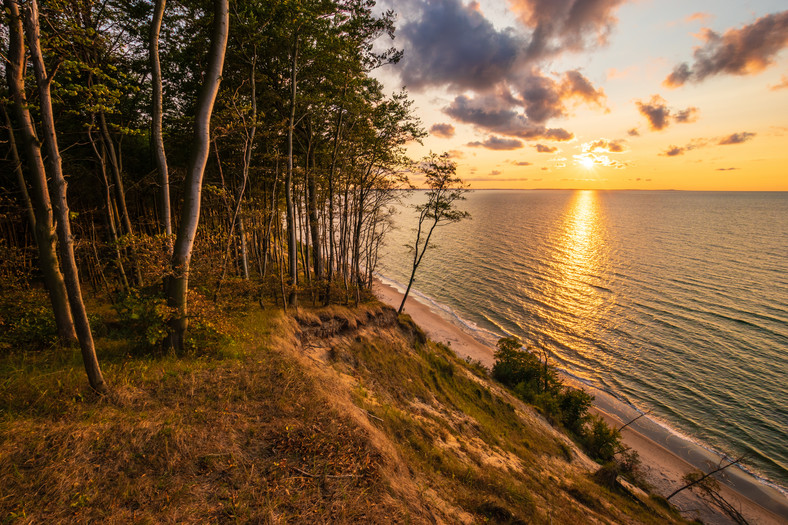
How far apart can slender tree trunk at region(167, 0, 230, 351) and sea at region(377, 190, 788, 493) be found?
14130 millimetres

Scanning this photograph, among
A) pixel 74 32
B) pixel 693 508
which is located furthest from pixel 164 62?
pixel 693 508

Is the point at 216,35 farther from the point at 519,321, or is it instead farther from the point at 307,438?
the point at 519,321

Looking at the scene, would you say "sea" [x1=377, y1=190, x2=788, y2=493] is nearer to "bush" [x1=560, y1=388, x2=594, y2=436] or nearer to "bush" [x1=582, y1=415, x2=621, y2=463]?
"bush" [x1=560, y1=388, x2=594, y2=436]

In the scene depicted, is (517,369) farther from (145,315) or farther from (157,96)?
(157,96)

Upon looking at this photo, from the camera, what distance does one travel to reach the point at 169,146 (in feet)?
52.8

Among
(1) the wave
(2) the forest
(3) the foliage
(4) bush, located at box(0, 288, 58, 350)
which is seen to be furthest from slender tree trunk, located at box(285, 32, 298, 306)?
(1) the wave

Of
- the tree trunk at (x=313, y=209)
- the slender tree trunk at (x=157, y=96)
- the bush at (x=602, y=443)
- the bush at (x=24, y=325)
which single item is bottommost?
the bush at (x=602, y=443)

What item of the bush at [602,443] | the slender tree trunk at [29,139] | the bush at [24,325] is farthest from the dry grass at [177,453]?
the bush at [602,443]

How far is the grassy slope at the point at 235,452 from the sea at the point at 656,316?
50.0ft

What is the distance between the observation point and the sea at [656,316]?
77.7 ft

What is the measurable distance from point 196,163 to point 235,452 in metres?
6.92

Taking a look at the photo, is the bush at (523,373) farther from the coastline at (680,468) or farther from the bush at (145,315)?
the bush at (145,315)

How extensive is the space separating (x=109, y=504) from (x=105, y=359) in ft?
15.1

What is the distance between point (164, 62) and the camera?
1302 cm
